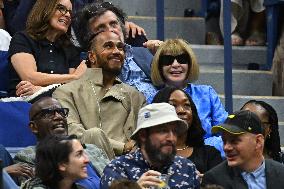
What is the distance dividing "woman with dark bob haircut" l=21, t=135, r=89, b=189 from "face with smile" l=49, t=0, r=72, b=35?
2255 millimetres

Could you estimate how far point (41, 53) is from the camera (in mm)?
10180

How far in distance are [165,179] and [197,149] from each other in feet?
3.00

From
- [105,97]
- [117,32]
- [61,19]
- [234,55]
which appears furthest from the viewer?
[234,55]

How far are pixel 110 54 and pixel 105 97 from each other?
1.06ft

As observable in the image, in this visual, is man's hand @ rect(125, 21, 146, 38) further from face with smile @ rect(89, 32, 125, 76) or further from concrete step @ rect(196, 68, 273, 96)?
face with smile @ rect(89, 32, 125, 76)

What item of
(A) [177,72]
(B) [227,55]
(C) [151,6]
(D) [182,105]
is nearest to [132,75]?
(A) [177,72]

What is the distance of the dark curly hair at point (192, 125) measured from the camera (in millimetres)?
9102

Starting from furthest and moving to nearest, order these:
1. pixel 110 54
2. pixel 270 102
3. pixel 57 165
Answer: pixel 270 102 < pixel 110 54 < pixel 57 165

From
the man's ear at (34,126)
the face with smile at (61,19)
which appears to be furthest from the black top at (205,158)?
the face with smile at (61,19)

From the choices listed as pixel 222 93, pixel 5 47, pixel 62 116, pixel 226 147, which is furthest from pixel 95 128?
pixel 222 93

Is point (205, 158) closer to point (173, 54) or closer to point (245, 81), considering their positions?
point (173, 54)

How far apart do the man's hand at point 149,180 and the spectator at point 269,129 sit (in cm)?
142

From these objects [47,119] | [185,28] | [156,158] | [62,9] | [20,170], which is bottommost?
[20,170]

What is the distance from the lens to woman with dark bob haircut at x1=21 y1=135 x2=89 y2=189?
7961 mm
